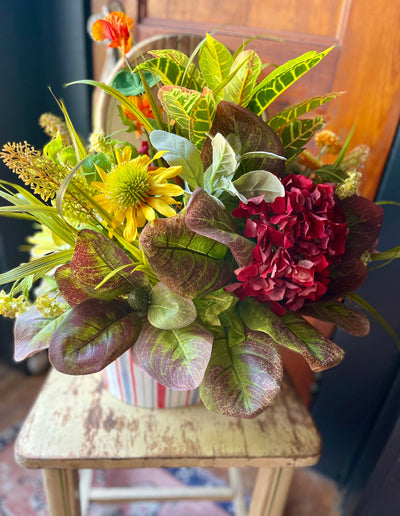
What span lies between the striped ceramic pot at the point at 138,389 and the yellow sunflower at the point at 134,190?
223mm

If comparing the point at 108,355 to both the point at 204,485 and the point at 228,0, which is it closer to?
the point at 228,0

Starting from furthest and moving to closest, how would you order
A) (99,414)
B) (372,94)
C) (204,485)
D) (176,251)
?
A: (204,485)
(372,94)
(99,414)
(176,251)

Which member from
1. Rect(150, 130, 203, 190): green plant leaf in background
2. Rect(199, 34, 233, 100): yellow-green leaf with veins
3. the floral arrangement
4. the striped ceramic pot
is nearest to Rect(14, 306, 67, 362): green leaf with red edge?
the floral arrangement

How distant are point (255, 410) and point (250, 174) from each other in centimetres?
24

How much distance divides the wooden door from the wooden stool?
502 millimetres

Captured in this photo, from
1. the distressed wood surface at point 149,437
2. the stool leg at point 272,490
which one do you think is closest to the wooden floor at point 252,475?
the stool leg at point 272,490

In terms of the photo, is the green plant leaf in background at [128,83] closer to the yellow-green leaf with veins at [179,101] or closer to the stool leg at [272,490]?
the yellow-green leaf with veins at [179,101]

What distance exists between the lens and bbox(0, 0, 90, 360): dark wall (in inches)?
34.9

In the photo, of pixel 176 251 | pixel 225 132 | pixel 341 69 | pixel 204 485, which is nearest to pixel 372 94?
pixel 341 69

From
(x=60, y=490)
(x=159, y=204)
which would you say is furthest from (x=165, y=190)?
(x=60, y=490)

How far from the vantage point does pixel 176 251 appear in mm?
399

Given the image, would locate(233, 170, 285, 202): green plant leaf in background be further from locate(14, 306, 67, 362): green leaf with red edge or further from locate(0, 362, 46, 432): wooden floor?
locate(0, 362, 46, 432): wooden floor

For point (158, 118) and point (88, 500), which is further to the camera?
point (88, 500)

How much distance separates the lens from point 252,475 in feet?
3.67
